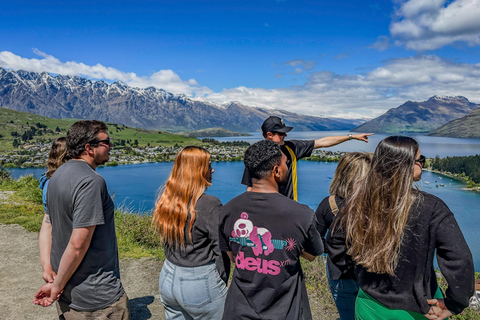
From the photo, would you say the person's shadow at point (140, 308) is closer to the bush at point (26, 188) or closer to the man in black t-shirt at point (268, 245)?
the man in black t-shirt at point (268, 245)

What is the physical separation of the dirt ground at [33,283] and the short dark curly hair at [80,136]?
2520 mm

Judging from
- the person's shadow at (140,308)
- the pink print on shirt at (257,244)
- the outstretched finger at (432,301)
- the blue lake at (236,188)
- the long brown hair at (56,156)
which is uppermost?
the long brown hair at (56,156)

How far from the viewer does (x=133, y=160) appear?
71.4 meters

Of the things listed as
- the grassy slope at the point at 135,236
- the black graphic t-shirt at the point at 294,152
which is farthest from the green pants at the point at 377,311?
the grassy slope at the point at 135,236

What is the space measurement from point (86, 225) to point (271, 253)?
4.54 ft

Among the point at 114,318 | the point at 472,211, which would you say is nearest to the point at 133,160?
the point at 472,211

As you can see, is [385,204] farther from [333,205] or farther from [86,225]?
[86,225]

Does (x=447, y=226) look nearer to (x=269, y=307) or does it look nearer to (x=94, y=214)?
(x=269, y=307)

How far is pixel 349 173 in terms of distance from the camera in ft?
9.25

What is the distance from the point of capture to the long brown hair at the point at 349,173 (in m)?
2.77

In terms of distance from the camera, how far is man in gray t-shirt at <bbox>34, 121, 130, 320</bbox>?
A: 229cm

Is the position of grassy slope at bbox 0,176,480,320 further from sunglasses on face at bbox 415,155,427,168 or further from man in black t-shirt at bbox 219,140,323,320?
sunglasses on face at bbox 415,155,427,168

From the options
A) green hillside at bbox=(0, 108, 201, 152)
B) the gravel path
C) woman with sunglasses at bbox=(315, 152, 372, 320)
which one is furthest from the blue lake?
green hillside at bbox=(0, 108, 201, 152)

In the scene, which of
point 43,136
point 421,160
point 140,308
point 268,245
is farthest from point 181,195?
point 43,136
